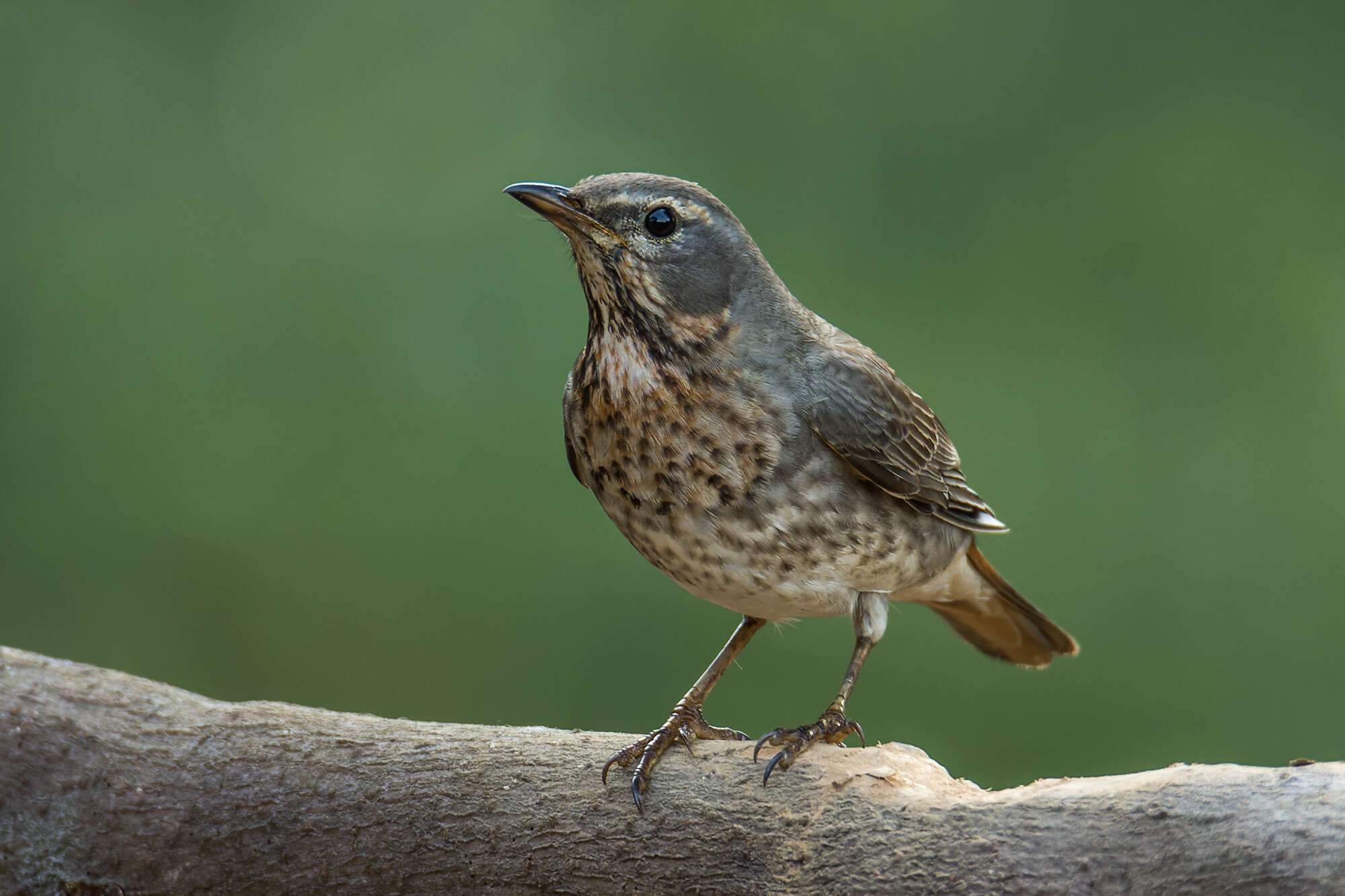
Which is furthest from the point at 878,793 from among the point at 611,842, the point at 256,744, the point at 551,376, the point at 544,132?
the point at 544,132

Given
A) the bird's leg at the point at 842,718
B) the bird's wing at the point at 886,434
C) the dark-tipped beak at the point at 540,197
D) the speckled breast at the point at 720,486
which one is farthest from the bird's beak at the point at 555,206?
the bird's leg at the point at 842,718

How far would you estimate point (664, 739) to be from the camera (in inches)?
110

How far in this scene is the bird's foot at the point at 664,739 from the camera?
2.68 meters

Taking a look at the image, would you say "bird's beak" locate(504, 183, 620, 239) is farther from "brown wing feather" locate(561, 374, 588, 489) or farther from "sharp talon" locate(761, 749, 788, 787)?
"sharp talon" locate(761, 749, 788, 787)

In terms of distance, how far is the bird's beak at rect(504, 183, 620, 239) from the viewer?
2.82 metres

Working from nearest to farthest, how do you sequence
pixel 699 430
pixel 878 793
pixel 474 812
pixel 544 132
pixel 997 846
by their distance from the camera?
pixel 997 846 < pixel 878 793 < pixel 474 812 < pixel 699 430 < pixel 544 132

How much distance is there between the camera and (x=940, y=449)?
136 inches

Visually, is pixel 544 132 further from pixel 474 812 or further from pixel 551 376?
pixel 474 812

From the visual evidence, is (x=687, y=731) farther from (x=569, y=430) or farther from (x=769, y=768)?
(x=569, y=430)

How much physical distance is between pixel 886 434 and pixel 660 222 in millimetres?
877

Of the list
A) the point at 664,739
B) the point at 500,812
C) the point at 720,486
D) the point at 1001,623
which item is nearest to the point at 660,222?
the point at 720,486

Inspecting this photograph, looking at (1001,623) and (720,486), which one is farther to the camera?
(1001,623)

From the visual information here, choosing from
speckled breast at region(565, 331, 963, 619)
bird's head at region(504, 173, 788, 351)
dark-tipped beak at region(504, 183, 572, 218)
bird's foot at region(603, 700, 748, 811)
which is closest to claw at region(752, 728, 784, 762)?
bird's foot at region(603, 700, 748, 811)

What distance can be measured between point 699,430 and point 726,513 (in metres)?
0.23
